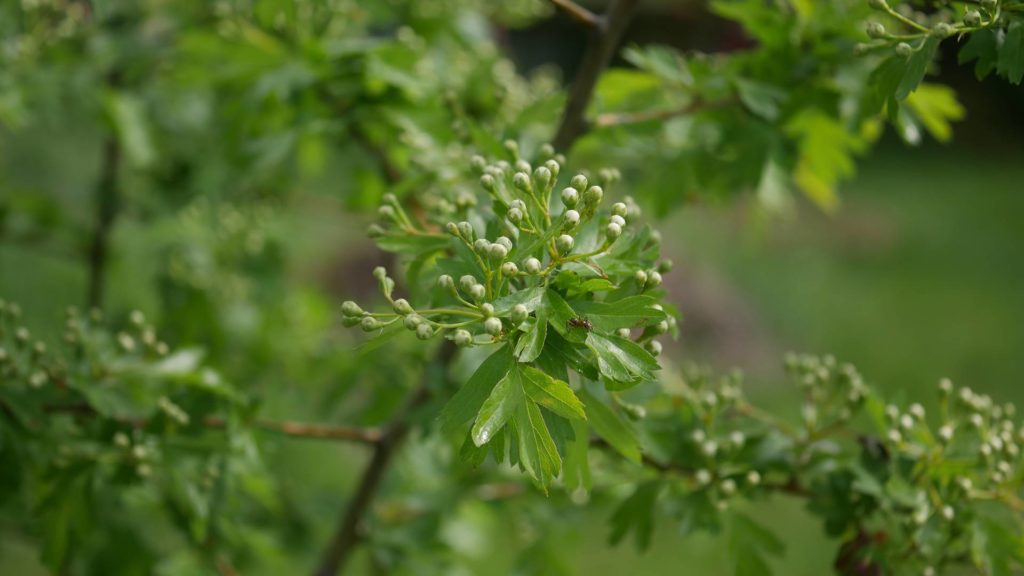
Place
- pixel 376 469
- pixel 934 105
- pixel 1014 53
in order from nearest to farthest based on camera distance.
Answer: pixel 1014 53
pixel 934 105
pixel 376 469

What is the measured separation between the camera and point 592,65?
4.87 feet

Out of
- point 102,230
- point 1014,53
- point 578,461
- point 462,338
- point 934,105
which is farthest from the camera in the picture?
point 102,230

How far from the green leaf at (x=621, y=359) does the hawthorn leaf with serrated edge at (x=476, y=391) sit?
0.31ft

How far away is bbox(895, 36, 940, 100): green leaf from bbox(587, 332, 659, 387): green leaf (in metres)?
0.45

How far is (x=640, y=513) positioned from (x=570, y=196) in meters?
0.59

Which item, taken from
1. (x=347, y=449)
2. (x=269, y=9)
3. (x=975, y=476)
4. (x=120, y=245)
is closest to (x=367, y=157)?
(x=269, y=9)

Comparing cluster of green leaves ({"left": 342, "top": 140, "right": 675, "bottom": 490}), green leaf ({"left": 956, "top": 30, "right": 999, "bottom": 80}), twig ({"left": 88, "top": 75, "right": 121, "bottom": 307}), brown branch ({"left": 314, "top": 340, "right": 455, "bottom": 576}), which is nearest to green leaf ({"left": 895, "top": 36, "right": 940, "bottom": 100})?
green leaf ({"left": 956, "top": 30, "right": 999, "bottom": 80})

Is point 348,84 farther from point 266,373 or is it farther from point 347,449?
point 347,449

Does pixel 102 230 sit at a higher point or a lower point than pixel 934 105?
lower

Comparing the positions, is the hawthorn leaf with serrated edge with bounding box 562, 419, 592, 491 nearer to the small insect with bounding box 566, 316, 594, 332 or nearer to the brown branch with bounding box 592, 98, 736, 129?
the small insect with bounding box 566, 316, 594, 332

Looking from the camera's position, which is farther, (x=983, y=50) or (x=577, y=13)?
(x=577, y=13)

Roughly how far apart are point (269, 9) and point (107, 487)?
0.97 m

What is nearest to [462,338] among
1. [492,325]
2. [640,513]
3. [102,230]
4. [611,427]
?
[492,325]

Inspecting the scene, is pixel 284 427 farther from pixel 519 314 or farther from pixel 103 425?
pixel 519 314
